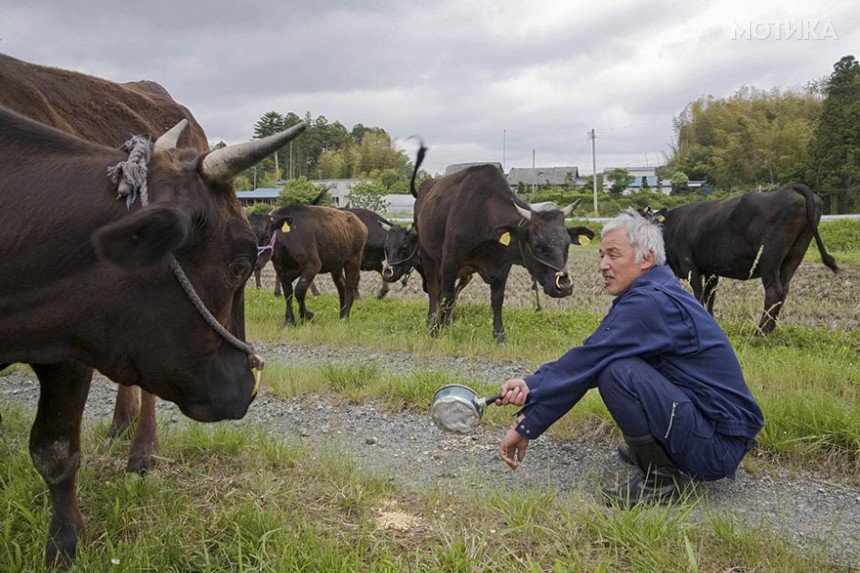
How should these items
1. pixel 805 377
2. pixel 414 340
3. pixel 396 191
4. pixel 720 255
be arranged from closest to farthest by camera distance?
pixel 805 377 → pixel 414 340 → pixel 720 255 → pixel 396 191

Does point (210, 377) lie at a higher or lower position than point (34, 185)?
lower

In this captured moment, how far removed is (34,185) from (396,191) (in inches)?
2630

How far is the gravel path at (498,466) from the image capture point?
10.2ft

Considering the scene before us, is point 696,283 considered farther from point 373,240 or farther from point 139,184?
point 139,184

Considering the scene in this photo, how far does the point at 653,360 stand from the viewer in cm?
313

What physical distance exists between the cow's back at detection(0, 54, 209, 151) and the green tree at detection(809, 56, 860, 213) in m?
41.3

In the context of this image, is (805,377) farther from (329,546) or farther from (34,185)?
(34,185)

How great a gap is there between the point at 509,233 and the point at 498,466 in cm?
446

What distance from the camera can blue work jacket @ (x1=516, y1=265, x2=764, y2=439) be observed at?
2.99 m

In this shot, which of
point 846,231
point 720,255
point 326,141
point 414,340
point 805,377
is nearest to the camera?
point 805,377

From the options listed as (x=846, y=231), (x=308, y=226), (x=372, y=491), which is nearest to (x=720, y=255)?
(x=308, y=226)

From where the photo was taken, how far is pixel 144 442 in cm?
369

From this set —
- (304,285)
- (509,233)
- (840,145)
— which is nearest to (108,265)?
(509,233)

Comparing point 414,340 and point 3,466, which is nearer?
point 3,466
